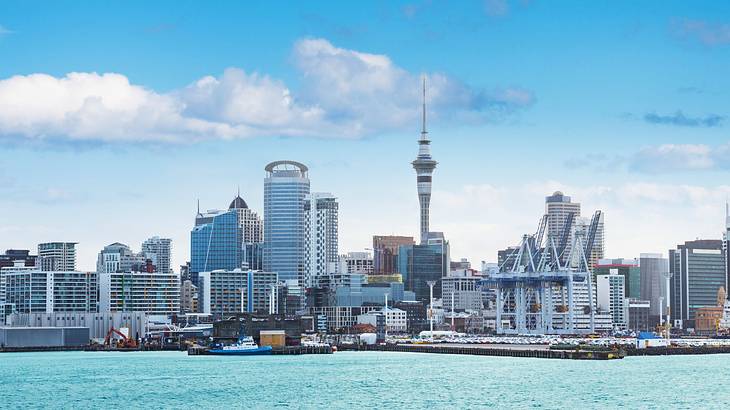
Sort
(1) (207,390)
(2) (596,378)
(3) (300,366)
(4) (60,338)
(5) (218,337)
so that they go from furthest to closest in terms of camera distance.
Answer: (4) (60,338)
(5) (218,337)
(3) (300,366)
(2) (596,378)
(1) (207,390)

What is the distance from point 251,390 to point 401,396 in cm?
1108

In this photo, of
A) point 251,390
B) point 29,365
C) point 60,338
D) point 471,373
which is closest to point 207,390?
point 251,390

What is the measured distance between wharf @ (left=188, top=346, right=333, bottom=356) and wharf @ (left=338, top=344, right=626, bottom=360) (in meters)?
10.9

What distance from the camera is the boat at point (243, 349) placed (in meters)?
158

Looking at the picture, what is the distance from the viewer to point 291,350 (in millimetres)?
161250

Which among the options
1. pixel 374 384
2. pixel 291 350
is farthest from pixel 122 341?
pixel 374 384

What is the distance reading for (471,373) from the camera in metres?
111

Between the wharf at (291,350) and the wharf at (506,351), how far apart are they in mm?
10946

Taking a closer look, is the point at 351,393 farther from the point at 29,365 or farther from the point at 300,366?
the point at 29,365

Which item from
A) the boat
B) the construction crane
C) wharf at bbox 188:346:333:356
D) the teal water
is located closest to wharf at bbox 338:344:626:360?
the teal water

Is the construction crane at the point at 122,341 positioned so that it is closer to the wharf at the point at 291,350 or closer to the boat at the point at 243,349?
the wharf at the point at 291,350

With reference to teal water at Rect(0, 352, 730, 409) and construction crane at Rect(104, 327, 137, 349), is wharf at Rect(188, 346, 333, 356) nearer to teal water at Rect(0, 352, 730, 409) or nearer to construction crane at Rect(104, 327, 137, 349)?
teal water at Rect(0, 352, 730, 409)

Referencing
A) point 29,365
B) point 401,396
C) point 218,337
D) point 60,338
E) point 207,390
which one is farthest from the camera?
point 60,338

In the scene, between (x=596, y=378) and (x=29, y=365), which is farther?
(x=29, y=365)
